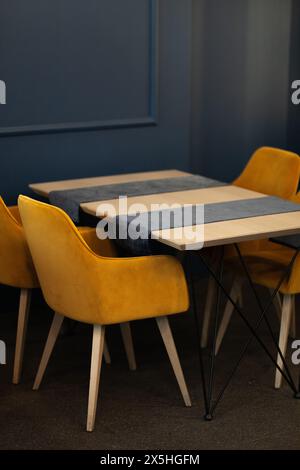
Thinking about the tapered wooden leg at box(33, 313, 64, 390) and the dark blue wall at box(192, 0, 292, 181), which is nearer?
the tapered wooden leg at box(33, 313, 64, 390)

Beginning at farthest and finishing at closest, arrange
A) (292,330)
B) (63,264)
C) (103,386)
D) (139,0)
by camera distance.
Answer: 1. (139,0)
2. (292,330)
3. (103,386)
4. (63,264)

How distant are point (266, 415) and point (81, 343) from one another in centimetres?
105

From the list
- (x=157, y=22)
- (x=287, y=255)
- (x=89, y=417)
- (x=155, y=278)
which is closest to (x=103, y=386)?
(x=89, y=417)

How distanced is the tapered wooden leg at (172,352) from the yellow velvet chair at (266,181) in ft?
1.90

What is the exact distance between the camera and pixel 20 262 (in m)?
3.59

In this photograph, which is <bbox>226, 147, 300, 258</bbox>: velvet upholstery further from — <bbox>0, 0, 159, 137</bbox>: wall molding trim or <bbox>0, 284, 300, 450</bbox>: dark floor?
<bbox>0, 0, 159, 137</bbox>: wall molding trim

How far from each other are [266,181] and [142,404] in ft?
4.33

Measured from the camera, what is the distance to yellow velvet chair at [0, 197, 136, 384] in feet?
11.6

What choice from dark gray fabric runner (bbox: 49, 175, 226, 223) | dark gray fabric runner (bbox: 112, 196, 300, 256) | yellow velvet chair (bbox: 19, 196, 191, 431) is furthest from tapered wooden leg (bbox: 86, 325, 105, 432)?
dark gray fabric runner (bbox: 49, 175, 226, 223)

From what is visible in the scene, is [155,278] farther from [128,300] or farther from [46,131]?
[46,131]

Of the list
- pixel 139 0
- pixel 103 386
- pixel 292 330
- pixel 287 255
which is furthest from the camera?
pixel 139 0

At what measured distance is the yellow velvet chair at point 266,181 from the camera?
4.06 metres

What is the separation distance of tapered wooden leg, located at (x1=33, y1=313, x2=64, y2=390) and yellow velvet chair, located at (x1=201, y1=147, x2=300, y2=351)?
32.0 inches

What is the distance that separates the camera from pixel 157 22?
4543 mm
